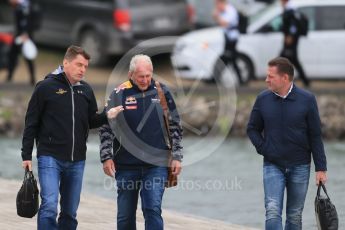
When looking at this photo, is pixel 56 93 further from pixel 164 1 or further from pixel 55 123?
pixel 164 1

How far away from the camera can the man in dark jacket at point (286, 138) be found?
1009 centimetres

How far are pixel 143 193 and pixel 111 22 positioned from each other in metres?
15.9

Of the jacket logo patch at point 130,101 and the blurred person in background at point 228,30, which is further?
the blurred person in background at point 228,30

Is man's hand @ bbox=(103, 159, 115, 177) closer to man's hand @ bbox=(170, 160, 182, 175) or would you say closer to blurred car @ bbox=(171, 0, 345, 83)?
man's hand @ bbox=(170, 160, 182, 175)

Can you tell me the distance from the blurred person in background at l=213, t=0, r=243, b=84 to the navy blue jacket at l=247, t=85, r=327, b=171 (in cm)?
1318

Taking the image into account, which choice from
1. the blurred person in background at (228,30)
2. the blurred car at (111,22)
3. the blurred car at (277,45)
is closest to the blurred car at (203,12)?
the blurred car at (111,22)

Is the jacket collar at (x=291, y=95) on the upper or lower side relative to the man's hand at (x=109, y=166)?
upper

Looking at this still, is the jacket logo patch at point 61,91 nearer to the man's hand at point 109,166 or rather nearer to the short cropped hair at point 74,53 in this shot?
the short cropped hair at point 74,53

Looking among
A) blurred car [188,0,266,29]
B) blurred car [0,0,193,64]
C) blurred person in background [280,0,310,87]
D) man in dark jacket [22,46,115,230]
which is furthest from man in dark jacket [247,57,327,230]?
blurred car [188,0,266,29]

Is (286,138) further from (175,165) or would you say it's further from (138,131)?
(138,131)

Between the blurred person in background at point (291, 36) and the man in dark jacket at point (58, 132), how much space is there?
1341cm

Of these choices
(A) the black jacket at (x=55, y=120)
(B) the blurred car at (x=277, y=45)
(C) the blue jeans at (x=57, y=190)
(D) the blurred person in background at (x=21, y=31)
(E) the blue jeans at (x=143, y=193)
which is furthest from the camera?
(B) the blurred car at (x=277, y=45)

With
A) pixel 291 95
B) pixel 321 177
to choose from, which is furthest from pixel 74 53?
pixel 321 177

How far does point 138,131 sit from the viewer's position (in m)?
10.1
